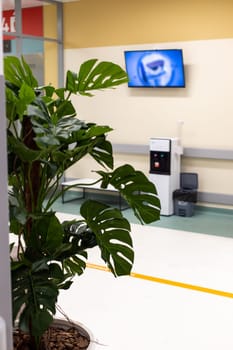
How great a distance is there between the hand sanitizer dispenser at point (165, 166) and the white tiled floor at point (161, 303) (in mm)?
1523

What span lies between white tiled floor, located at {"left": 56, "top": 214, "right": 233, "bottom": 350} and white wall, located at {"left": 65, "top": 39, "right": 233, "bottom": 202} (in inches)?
76.3

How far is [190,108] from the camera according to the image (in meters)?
6.75

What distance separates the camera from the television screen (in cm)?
662

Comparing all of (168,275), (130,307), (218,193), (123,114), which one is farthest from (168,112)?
(130,307)

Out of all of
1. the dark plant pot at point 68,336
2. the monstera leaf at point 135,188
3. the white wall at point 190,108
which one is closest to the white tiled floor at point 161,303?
the dark plant pot at point 68,336

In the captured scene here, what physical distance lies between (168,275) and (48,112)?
272cm

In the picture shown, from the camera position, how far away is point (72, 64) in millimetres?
7738

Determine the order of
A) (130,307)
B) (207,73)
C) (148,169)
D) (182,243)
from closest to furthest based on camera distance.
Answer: (130,307) → (182,243) → (207,73) → (148,169)

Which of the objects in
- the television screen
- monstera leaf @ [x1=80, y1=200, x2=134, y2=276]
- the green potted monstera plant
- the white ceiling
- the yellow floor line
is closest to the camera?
the green potted monstera plant

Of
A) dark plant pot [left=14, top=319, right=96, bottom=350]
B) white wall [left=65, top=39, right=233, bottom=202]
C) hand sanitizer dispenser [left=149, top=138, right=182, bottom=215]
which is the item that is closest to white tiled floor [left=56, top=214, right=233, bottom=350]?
dark plant pot [left=14, top=319, right=96, bottom=350]

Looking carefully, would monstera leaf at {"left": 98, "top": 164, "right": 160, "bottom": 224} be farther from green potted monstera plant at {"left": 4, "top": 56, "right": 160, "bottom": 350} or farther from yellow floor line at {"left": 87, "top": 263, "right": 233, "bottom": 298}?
yellow floor line at {"left": 87, "top": 263, "right": 233, "bottom": 298}

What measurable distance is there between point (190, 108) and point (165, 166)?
952 millimetres

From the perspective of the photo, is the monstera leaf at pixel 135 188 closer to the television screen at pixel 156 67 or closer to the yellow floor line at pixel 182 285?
the yellow floor line at pixel 182 285

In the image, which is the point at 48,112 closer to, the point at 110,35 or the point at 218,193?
the point at 218,193
